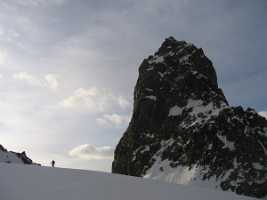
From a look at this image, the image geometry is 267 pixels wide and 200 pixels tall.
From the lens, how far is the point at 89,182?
10.1 meters

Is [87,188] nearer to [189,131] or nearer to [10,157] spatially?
[189,131]

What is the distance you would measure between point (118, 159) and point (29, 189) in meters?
98.9

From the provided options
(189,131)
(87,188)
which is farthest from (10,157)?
(87,188)

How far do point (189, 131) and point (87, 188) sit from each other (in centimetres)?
8156

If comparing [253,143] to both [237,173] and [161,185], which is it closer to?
[237,173]

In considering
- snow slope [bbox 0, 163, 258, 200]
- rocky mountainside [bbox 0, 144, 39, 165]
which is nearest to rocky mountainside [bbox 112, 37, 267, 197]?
rocky mountainside [bbox 0, 144, 39, 165]

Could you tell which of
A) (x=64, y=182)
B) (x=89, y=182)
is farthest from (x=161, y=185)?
(x=64, y=182)

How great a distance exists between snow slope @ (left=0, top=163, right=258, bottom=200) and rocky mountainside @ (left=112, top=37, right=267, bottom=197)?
5793 centimetres

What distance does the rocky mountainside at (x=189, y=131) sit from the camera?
2840 inches

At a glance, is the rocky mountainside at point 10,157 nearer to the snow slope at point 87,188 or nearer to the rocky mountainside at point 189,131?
the rocky mountainside at point 189,131

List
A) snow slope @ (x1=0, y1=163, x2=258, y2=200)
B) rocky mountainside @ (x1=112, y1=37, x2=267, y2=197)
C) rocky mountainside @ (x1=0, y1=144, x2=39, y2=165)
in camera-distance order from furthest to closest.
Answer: rocky mountainside @ (x1=0, y1=144, x2=39, y2=165)
rocky mountainside @ (x1=112, y1=37, x2=267, y2=197)
snow slope @ (x1=0, y1=163, x2=258, y2=200)

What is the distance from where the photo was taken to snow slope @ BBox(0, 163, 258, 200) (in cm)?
899

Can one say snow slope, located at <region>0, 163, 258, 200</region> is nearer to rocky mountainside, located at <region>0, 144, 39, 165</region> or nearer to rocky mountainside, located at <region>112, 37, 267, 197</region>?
rocky mountainside, located at <region>112, 37, 267, 197</region>

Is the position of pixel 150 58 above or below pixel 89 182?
above
